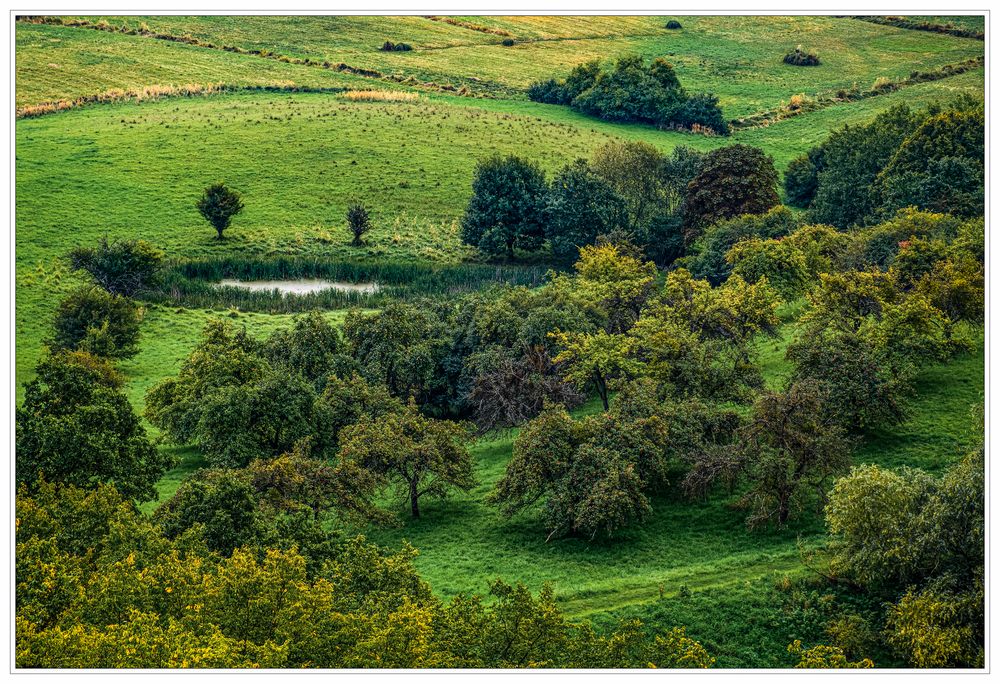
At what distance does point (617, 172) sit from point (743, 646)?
71.4 m

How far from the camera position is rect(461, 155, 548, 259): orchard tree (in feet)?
330

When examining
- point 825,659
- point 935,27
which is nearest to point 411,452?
point 825,659

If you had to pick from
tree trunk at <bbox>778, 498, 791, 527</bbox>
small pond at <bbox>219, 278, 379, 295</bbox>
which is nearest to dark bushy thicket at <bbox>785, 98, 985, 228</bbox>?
small pond at <bbox>219, 278, 379, 295</bbox>

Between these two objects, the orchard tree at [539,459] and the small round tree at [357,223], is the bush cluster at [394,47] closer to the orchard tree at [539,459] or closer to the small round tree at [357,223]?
the small round tree at [357,223]

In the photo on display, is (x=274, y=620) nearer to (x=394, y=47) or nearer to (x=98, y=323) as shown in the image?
(x=98, y=323)

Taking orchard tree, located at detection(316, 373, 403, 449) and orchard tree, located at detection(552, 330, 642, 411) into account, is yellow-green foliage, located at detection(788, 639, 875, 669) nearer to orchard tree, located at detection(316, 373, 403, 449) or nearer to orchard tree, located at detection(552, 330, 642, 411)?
orchard tree, located at detection(552, 330, 642, 411)

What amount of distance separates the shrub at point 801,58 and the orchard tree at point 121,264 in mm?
75915

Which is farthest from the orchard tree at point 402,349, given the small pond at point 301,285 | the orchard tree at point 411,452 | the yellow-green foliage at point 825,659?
the yellow-green foliage at point 825,659

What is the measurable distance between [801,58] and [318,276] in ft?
213

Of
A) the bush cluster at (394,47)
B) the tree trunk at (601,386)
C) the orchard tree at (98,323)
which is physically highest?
the bush cluster at (394,47)

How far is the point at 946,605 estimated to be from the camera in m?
37.1

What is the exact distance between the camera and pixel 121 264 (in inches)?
3452

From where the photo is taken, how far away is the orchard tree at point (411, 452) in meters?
54.4
